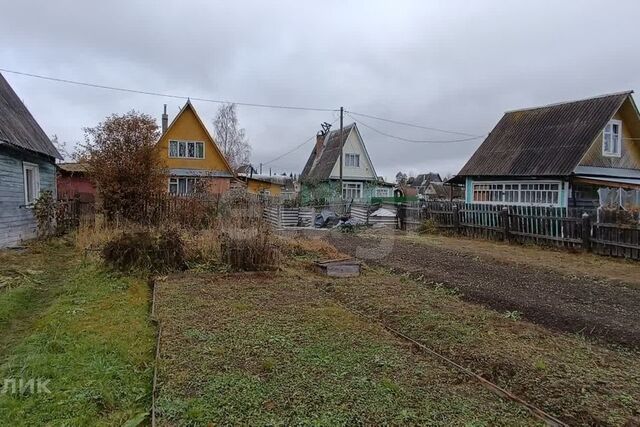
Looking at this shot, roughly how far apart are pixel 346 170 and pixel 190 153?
42.5 feet

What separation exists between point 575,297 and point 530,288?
793 mm

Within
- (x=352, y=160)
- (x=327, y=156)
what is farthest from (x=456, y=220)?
(x=327, y=156)

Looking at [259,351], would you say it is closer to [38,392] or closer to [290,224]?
[38,392]

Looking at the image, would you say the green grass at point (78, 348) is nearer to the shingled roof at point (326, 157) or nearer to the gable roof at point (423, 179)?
the shingled roof at point (326, 157)

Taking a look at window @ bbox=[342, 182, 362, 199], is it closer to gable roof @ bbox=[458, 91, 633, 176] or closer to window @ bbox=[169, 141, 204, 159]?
window @ bbox=[169, 141, 204, 159]

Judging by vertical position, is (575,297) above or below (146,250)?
below

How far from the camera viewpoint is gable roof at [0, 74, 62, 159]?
12198mm

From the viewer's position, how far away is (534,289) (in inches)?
315

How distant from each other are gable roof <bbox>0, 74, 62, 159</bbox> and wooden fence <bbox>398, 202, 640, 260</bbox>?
14935 mm

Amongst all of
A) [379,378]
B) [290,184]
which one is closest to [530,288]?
[379,378]

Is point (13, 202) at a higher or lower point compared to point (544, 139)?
lower

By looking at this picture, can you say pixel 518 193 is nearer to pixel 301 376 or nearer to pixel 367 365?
pixel 367 365

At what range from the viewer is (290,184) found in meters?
57.0

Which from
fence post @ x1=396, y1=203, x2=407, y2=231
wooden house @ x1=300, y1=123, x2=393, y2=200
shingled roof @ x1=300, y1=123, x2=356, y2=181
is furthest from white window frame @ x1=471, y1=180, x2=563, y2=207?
shingled roof @ x1=300, y1=123, x2=356, y2=181
